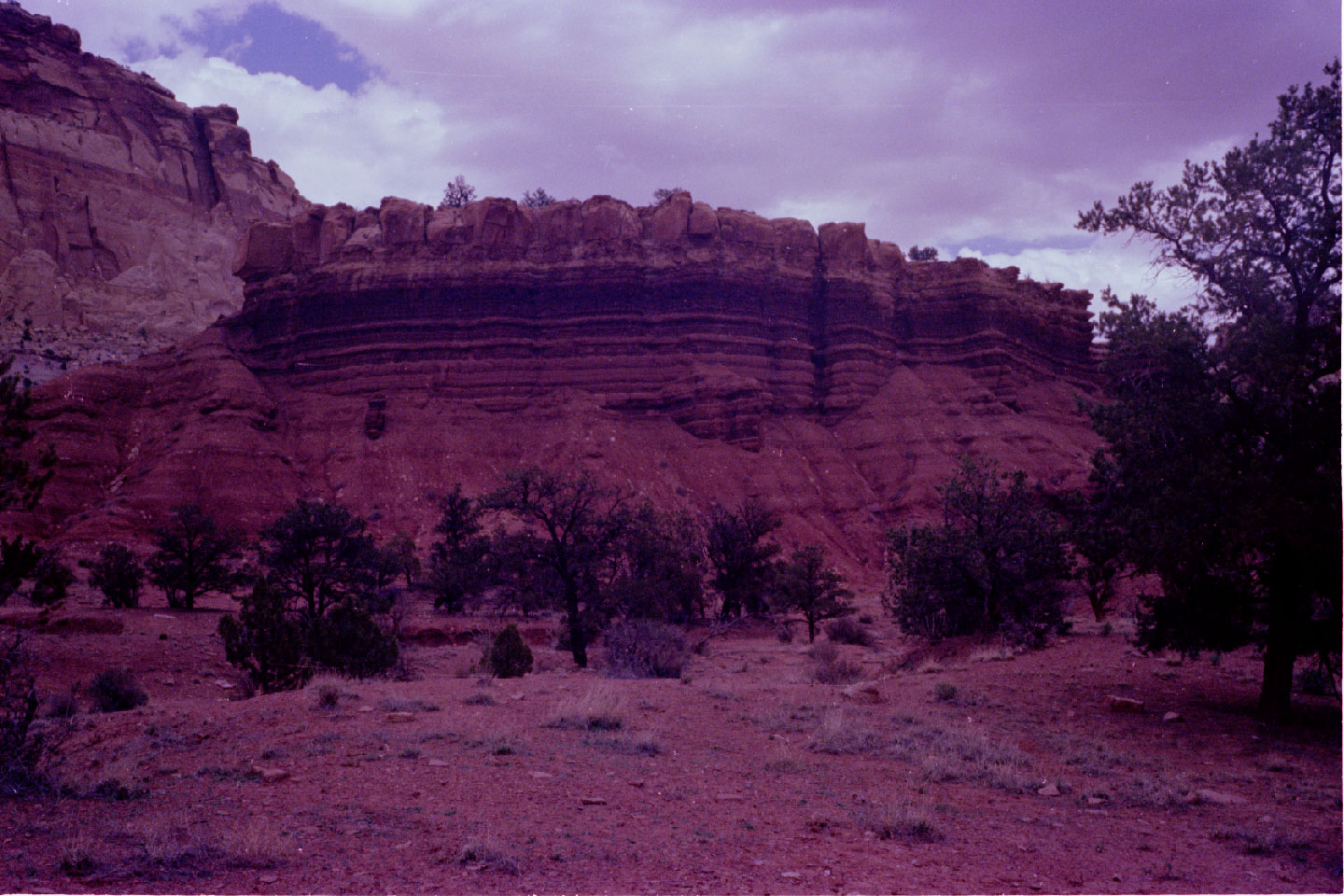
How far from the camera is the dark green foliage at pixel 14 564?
7793mm

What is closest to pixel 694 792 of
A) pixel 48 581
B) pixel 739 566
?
pixel 48 581

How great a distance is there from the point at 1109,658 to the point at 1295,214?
866cm

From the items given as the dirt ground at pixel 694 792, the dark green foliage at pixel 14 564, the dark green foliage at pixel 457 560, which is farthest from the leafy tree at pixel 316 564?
the dark green foliage at pixel 14 564

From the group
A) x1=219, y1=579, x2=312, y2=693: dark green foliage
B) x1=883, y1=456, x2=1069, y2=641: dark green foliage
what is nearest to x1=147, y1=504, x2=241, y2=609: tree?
x1=219, y1=579, x2=312, y2=693: dark green foliage

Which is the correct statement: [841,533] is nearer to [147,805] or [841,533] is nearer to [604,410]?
[604,410]

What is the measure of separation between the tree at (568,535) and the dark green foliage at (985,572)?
710 centimetres

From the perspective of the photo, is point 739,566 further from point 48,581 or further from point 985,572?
point 48,581

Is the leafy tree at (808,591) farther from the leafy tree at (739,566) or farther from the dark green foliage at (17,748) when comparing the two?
the dark green foliage at (17,748)

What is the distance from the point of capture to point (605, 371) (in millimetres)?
57031

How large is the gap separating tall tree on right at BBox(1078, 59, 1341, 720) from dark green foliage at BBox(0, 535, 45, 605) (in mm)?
11944

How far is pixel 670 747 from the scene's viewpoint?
1004 cm

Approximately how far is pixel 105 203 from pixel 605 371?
5582 centimetres

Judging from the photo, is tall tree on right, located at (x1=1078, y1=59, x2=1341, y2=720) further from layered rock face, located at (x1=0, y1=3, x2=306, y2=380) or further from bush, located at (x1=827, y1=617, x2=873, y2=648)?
layered rock face, located at (x1=0, y1=3, x2=306, y2=380)

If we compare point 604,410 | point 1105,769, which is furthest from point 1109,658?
point 604,410
